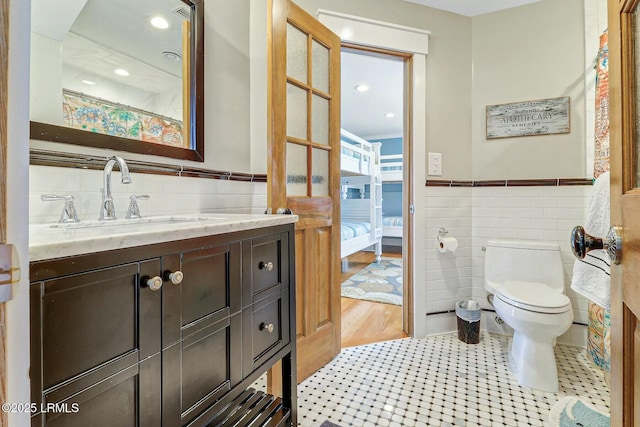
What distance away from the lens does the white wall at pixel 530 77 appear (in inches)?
81.6

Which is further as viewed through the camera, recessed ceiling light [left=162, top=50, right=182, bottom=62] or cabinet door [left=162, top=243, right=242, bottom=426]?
recessed ceiling light [left=162, top=50, right=182, bottom=62]

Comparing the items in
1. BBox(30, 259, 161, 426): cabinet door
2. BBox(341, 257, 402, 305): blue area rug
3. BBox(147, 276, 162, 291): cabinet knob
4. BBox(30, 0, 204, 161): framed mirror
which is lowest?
BBox(341, 257, 402, 305): blue area rug

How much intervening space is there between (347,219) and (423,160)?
3.12 metres

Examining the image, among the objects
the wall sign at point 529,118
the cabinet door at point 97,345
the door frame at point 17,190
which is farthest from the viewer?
the wall sign at point 529,118

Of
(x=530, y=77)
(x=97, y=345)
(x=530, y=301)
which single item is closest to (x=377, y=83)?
(x=530, y=77)

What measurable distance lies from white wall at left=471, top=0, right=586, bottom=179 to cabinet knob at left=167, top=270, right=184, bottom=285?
91.3 inches

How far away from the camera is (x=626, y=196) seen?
53cm

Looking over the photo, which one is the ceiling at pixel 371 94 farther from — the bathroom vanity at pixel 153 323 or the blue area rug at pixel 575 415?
the blue area rug at pixel 575 415

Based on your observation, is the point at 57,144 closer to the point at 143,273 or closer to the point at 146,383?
the point at 143,273

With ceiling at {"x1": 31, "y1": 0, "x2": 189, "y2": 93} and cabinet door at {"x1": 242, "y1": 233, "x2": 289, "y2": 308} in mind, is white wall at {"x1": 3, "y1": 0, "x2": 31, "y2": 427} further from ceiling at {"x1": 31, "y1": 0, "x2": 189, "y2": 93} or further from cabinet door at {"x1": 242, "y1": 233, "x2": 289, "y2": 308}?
ceiling at {"x1": 31, "y1": 0, "x2": 189, "y2": 93}

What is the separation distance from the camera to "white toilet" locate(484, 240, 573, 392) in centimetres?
158

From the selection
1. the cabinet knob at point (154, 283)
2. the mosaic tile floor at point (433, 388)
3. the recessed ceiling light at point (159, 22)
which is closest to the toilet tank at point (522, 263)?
the mosaic tile floor at point (433, 388)

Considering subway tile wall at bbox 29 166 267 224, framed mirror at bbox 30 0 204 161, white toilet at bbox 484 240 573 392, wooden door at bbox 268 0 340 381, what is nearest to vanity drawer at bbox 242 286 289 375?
wooden door at bbox 268 0 340 381

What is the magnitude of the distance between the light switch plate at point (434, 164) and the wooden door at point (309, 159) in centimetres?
Answer: 76
